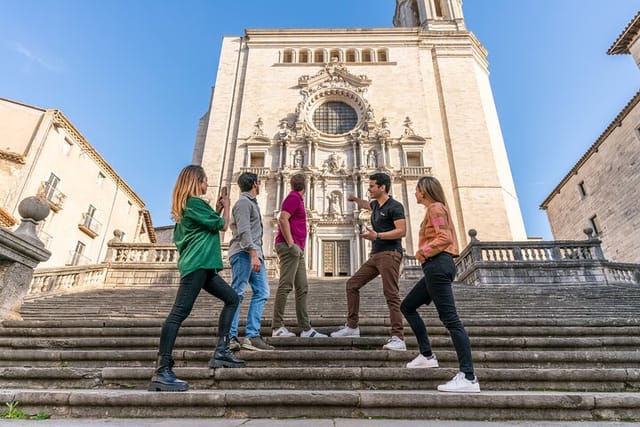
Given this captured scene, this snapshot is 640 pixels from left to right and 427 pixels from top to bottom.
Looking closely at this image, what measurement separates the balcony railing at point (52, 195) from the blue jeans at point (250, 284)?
19.0m

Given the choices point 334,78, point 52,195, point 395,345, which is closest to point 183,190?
point 395,345

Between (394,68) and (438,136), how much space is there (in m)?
6.37

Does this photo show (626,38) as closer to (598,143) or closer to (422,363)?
(598,143)

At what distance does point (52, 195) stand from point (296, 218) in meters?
20.3

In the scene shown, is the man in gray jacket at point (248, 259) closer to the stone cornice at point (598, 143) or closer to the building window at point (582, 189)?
the stone cornice at point (598, 143)

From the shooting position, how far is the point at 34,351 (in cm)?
387

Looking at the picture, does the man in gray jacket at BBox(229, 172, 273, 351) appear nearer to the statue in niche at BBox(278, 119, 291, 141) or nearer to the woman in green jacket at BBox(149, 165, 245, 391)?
the woman in green jacket at BBox(149, 165, 245, 391)

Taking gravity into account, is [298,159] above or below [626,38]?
below

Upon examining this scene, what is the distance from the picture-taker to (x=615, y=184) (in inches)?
707

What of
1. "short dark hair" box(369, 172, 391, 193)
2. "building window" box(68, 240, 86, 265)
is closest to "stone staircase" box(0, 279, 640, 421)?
"short dark hair" box(369, 172, 391, 193)

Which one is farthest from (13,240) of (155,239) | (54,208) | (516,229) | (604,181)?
(155,239)

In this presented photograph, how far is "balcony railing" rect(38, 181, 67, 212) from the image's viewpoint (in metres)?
17.8

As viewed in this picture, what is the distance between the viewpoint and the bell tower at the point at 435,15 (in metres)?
27.2

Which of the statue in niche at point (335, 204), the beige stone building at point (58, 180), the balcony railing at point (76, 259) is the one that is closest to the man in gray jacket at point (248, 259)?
the beige stone building at point (58, 180)
